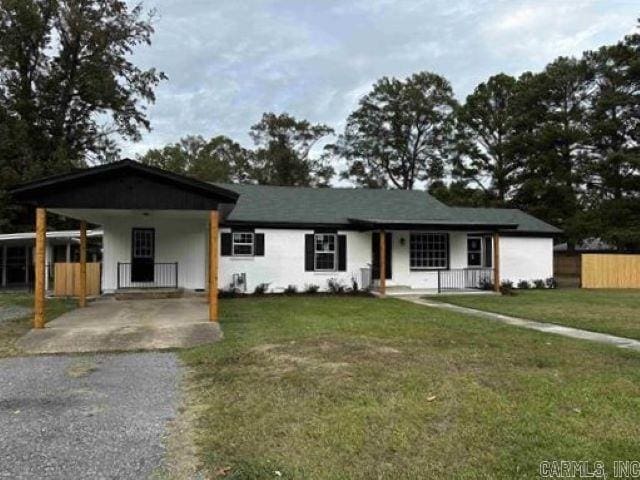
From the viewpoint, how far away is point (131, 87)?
32.1m

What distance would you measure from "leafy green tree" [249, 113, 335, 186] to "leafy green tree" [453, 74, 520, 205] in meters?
11.8

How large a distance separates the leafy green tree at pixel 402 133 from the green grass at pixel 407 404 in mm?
35249

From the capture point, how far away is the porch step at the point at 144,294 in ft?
50.5

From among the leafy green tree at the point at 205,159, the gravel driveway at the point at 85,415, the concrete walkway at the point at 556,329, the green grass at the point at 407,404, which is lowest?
the gravel driveway at the point at 85,415

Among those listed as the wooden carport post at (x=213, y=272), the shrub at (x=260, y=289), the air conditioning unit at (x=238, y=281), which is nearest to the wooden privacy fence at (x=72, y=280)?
the air conditioning unit at (x=238, y=281)

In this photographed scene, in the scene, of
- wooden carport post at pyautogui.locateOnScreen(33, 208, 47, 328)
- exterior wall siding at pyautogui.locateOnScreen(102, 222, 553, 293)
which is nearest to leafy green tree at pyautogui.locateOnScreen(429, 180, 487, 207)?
exterior wall siding at pyautogui.locateOnScreen(102, 222, 553, 293)

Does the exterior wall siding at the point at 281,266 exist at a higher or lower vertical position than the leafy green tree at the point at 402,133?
lower

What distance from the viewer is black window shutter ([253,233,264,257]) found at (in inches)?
711

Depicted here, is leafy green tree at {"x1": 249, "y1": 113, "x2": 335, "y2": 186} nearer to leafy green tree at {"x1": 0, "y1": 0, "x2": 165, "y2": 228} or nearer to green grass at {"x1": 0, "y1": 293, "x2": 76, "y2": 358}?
leafy green tree at {"x1": 0, "y1": 0, "x2": 165, "y2": 228}

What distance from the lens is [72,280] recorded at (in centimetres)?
1744

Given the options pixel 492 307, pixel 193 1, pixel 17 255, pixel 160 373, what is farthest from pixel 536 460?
pixel 17 255

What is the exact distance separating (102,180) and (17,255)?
17.9 metres

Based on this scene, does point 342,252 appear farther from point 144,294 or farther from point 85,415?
point 85,415

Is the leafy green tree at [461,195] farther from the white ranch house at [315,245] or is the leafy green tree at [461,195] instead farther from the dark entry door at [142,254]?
the dark entry door at [142,254]
